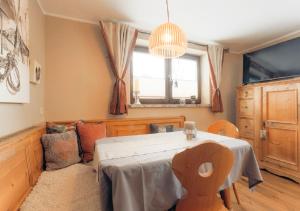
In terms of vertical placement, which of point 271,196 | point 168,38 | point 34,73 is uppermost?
point 168,38

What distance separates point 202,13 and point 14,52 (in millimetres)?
2242

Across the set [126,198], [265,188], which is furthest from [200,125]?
[126,198]

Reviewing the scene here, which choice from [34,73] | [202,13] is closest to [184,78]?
[202,13]

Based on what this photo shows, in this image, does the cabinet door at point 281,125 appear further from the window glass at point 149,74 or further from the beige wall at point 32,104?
the beige wall at point 32,104

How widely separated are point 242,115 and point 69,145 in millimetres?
3091

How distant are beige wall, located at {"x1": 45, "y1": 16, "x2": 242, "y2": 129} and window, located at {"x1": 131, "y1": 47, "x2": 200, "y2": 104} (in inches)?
20.9

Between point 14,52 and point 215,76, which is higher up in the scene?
point 215,76

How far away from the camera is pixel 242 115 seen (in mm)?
3404

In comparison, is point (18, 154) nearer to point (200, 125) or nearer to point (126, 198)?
point (126, 198)

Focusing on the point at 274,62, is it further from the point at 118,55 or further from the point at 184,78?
the point at 118,55

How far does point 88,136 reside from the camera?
2178 mm

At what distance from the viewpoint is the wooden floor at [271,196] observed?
1893 mm

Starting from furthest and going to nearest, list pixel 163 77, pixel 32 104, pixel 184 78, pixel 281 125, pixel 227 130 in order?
1. pixel 184 78
2. pixel 163 77
3. pixel 281 125
4. pixel 227 130
5. pixel 32 104

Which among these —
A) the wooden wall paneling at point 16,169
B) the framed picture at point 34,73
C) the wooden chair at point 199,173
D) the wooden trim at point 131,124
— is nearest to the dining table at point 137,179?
the wooden chair at point 199,173
